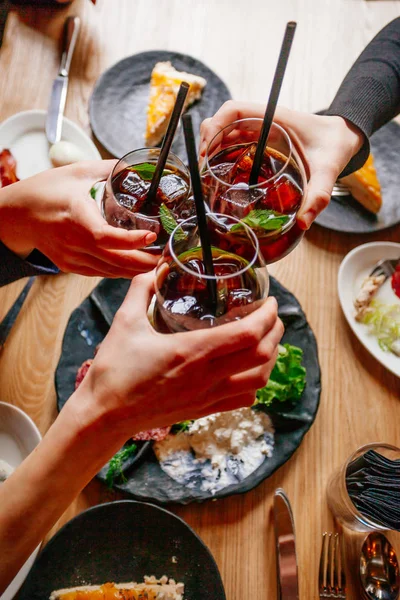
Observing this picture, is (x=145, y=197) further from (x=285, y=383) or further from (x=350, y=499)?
(x=350, y=499)

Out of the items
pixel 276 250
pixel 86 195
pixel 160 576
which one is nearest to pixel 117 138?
pixel 86 195

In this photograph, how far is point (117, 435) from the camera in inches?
38.4

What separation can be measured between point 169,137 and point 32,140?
1037 millimetres

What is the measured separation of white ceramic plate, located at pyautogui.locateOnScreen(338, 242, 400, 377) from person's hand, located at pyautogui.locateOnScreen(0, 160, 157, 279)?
0.72 m

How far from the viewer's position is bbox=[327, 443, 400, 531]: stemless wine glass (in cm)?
121

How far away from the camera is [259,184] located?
3.07 feet

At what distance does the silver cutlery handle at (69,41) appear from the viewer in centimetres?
191

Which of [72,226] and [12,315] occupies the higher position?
[72,226]

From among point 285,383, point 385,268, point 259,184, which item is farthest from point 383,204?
point 259,184

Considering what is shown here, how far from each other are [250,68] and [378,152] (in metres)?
0.56

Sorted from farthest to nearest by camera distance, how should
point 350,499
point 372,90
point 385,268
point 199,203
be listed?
point 385,268 < point 372,90 < point 350,499 < point 199,203

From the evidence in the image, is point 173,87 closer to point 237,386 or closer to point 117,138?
point 117,138

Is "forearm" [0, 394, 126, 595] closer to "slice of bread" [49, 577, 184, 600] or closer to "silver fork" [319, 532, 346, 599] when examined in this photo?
"slice of bread" [49, 577, 184, 600]

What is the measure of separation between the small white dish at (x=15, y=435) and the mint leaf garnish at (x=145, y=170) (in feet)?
2.24
